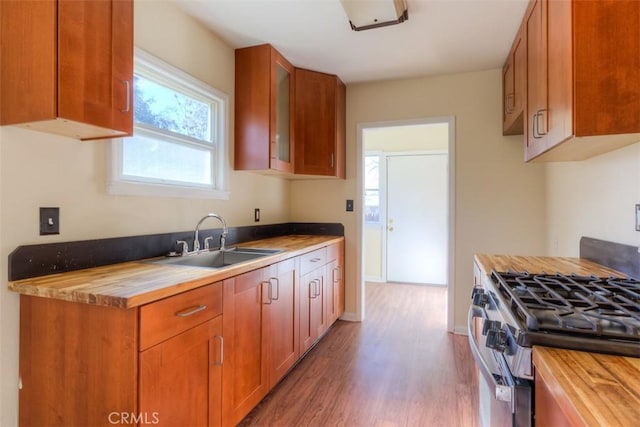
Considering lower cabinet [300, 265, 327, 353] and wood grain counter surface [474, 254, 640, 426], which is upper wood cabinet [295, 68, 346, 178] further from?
wood grain counter surface [474, 254, 640, 426]

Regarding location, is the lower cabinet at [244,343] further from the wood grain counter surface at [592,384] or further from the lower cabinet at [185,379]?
the wood grain counter surface at [592,384]

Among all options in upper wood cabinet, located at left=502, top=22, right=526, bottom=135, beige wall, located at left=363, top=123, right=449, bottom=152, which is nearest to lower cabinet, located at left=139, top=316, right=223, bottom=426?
upper wood cabinet, located at left=502, top=22, right=526, bottom=135

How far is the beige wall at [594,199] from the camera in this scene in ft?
4.68

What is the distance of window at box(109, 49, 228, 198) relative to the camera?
1.72m

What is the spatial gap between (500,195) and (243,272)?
2.44 metres

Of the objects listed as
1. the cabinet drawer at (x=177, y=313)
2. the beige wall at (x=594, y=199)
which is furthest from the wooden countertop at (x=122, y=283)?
the beige wall at (x=594, y=199)

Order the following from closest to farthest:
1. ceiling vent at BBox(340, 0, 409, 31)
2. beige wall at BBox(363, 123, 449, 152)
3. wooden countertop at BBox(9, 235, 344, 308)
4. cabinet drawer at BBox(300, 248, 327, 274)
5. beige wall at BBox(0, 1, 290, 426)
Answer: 1. wooden countertop at BBox(9, 235, 344, 308)
2. beige wall at BBox(0, 1, 290, 426)
3. ceiling vent at BBox(340, 0, 409, 31)
4. cabinet drawer at BBox(300, 248, 327, 274)
5. beige wall at BBox(363, 123, 449, 152)

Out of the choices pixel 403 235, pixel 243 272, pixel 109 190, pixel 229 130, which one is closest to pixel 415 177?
pixel 403 235

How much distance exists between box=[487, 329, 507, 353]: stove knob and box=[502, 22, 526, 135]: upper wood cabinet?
67.0 inches

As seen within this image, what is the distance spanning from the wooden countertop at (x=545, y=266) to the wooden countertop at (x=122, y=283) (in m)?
1.35

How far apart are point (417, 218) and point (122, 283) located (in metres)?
4.15

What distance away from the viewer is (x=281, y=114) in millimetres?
2691

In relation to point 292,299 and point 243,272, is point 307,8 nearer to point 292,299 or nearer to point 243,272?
point 243,272

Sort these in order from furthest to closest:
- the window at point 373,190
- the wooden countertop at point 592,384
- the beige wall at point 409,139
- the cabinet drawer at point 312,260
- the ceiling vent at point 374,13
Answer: the window at point 373,190 → the beige wall at point 409,139 → the cabinet drawer at point 312,260 → the ceiling vent at point 374,13 → the wooden countertop at point 592,384
